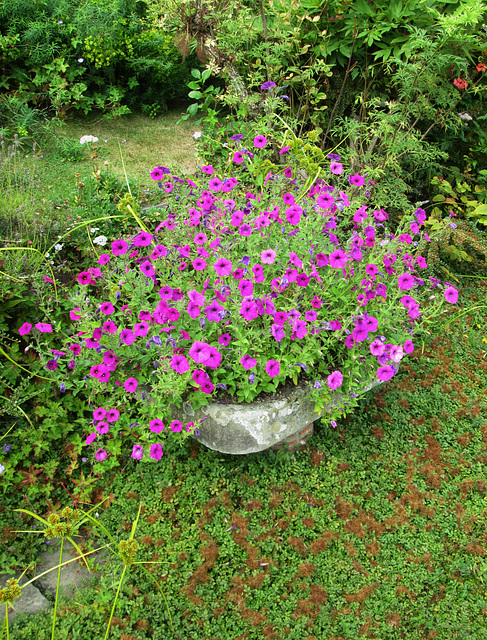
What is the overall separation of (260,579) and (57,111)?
4.90 m

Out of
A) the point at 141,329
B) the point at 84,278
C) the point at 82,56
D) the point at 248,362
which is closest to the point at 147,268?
the point at 141,329

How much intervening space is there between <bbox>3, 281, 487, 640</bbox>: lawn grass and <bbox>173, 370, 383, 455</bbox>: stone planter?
0.36 meters

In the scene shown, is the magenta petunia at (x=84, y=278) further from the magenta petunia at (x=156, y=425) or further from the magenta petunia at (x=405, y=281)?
the magenta petunia at (x=405, y=281)

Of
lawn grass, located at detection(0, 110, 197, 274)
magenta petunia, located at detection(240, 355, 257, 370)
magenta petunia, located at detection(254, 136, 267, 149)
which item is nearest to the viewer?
magenta petunia, located at detection(240, 355, 257, 370)

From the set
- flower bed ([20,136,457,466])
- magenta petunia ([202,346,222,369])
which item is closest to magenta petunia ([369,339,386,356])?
flower bed ([20,136,457,466])

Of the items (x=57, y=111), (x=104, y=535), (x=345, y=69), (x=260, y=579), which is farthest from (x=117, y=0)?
(x=260, y=579)

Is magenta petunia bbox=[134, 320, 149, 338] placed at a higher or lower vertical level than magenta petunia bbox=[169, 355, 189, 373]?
lower

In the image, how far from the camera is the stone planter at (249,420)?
2.41m

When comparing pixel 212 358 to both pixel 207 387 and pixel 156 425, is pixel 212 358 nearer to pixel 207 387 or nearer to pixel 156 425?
pixel 207 387

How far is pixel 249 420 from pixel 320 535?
0.77 meters

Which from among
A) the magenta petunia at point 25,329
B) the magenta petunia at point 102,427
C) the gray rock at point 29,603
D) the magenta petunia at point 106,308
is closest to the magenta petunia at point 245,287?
the magenta petunia at point 106,308

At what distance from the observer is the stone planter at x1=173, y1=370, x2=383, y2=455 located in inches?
94.7

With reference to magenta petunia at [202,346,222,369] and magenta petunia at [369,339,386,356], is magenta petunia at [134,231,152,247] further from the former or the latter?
magenta petunia at [369,339,386,356]

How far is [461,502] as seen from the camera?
268cm
